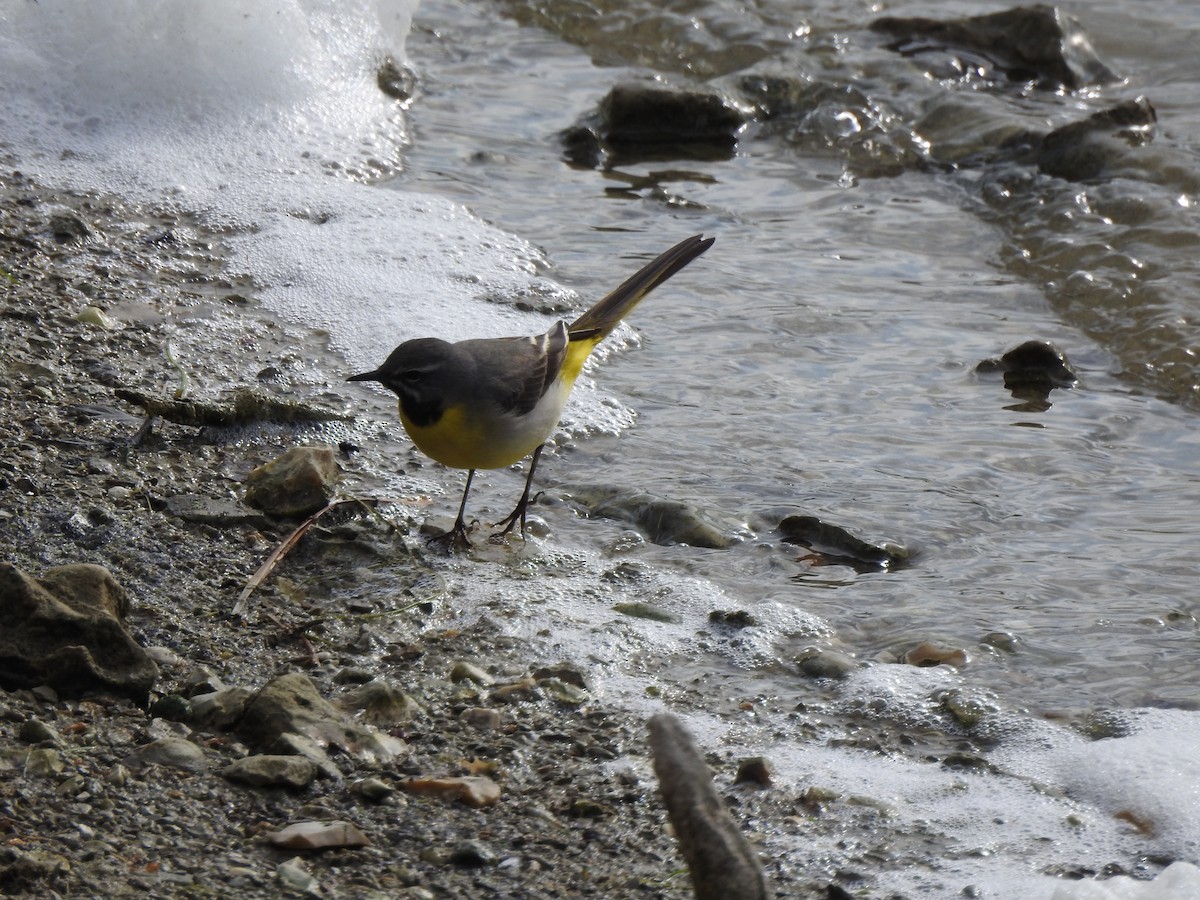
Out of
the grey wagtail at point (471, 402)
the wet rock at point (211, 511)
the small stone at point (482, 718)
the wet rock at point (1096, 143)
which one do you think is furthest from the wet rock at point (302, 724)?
the wet rock at point (1096, 143)

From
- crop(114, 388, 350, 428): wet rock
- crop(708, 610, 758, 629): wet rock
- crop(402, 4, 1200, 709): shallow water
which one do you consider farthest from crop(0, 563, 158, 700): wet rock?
crop(402, 4, 1200, 709): shallow water

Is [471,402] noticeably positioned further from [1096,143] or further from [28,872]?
[1096,143]

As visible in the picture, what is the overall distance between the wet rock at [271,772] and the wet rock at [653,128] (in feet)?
21.0

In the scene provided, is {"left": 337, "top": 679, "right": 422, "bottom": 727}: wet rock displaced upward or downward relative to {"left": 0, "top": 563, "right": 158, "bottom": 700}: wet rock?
downward

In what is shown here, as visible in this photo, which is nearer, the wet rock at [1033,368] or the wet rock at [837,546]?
the wet rock at [837,546]

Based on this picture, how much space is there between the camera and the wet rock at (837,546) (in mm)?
4895

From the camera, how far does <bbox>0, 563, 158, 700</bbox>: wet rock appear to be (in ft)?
10.9

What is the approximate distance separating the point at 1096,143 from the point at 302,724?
7400 millimetres

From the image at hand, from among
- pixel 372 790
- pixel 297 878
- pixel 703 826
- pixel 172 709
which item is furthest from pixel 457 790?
pixel 703 826

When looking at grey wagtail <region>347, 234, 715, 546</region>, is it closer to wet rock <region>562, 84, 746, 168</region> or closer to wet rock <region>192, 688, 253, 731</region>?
wet rock <region>192, 688, 253, 731</region>

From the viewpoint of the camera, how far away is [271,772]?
317 cm

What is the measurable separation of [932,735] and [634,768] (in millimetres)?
914

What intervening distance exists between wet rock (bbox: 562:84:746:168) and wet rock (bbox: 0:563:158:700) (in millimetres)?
6129

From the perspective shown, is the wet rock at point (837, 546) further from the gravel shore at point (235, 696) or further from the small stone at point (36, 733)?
the small stone at point (36, 733)
